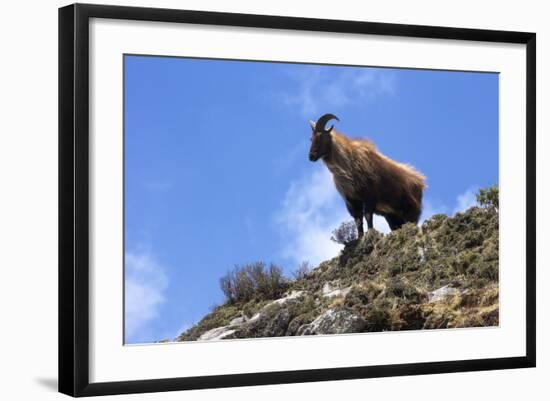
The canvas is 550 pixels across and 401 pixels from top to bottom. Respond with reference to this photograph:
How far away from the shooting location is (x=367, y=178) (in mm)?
9273

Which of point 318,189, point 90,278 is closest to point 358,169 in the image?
point 318,189

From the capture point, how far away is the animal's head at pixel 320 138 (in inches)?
353

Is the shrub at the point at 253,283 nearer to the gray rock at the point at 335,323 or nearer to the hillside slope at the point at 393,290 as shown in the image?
the hillside slope at the point at 393,290

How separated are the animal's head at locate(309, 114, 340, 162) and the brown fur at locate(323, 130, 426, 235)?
0.04 meters

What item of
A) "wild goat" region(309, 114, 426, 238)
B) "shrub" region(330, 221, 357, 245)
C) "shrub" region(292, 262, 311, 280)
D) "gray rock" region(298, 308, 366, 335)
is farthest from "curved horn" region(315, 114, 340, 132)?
"gray rock" region(298, 308, 366, 335)

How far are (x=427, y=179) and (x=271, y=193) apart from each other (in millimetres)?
1439

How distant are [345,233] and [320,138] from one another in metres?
0.81

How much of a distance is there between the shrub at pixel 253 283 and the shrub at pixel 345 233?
0.57 metres

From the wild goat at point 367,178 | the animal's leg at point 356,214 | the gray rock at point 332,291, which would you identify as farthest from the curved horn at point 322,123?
the gray rock at point 332,291

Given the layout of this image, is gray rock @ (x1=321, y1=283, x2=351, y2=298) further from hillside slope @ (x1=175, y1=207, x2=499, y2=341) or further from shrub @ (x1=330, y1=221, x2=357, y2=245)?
shrub @ (x1=330, y1=221, x2=357, y2=245)

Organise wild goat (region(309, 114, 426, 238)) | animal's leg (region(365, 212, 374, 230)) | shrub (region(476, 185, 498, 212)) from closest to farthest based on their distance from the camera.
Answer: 1. wild goat (region(309, 114, 426, 238))
2. animal's leg (region(365, 212, 374, 230))
3. shrub (region(476, 185, 498, 212))

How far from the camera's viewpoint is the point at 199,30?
27.8 ft

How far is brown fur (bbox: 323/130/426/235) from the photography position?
9109mm

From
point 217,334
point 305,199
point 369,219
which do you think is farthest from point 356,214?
point 217,334
